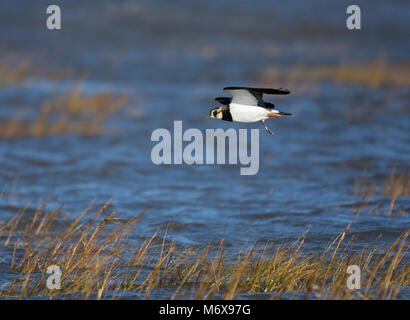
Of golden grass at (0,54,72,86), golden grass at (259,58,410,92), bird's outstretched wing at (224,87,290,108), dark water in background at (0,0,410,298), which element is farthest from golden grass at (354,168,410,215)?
golden grass at (0,54,72,86)

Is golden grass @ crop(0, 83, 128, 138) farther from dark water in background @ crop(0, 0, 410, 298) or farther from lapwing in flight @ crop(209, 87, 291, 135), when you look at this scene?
lapwing in flight @ crop(209, 87, 291, 135)

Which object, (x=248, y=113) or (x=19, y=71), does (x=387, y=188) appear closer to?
(x=248, y=113)

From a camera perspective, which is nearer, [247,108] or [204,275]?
[247,108]

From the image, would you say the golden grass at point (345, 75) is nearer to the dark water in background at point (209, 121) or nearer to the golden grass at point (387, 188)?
the dark water in background at point (209, 121)

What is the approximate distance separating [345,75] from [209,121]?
17.7ft

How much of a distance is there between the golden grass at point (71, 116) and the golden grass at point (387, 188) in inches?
253

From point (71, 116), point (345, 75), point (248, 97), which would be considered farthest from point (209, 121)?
point (248, 97)

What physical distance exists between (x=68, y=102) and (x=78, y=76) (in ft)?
11.6

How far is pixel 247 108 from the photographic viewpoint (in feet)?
14.2

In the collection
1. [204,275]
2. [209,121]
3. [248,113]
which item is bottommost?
[204,275]

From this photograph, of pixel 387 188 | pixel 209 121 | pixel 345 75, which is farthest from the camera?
pixel 345 75

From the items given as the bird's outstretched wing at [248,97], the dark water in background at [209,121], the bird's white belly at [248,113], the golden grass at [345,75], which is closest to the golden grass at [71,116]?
the dark water in background at [209,121]

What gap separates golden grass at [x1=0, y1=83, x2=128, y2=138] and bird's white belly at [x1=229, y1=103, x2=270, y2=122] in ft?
36.5
